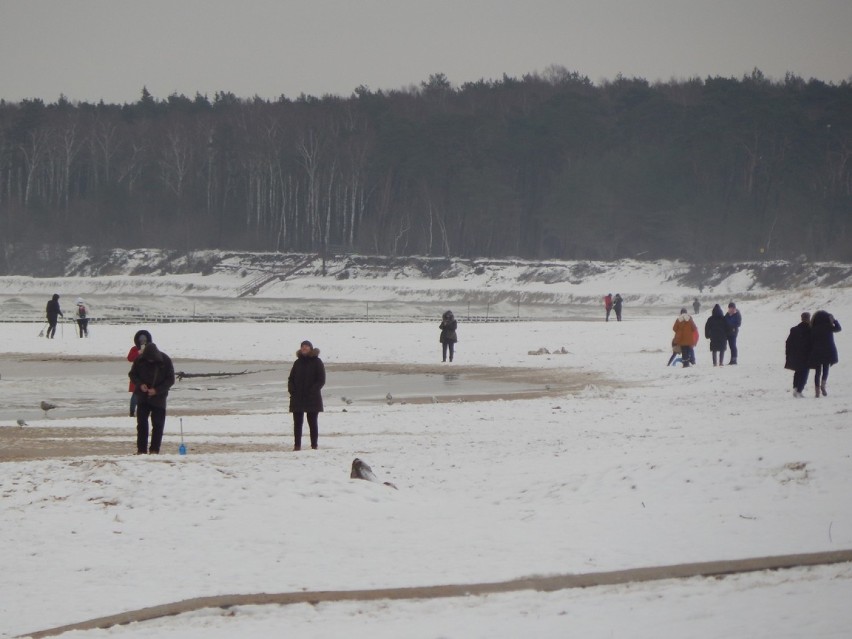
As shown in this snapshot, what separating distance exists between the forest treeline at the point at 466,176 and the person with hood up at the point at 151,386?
8312 centimetres

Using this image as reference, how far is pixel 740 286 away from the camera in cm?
8575

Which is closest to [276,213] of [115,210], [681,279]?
[115,210]

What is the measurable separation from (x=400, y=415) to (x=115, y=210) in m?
97.5

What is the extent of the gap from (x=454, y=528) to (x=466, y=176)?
92237 millimetres

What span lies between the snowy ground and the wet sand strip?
131 mm

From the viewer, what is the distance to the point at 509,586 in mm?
9195

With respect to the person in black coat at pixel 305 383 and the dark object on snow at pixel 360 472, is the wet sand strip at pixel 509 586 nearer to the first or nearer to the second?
the dark object on snow at pixel 360 472

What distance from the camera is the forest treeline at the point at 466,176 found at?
100 metres

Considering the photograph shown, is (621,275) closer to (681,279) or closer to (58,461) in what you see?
(681,279)

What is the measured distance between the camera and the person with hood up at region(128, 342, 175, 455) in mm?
14461

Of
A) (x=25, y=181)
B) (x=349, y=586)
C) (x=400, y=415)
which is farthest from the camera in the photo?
(x=25, y=181)

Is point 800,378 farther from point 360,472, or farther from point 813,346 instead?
point 360,472

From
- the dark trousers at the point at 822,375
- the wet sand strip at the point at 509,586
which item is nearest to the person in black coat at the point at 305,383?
the wet sand strip at the point at 509,586

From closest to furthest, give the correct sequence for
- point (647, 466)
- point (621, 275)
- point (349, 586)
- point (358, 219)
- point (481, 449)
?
point (349, 586) < point (647, 466) < point (481, 449) < point (621, 275) < point (358, 219)
